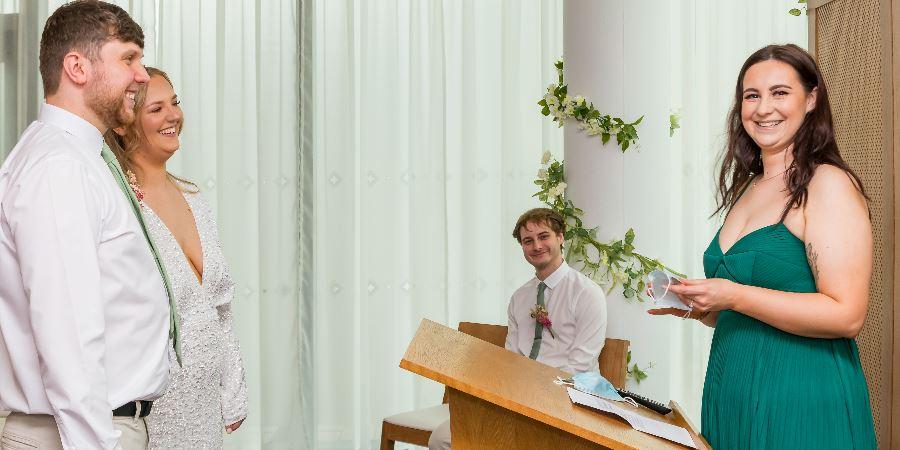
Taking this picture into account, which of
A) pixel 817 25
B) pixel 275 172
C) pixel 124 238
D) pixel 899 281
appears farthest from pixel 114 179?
pixel 275 172

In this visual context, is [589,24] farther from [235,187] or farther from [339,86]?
[235,187]

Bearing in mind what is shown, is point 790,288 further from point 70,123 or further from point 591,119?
point 591,119

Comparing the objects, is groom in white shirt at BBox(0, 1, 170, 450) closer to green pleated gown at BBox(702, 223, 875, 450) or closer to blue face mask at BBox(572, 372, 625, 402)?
blue face mask at BBox(572, 372, 625, 402)

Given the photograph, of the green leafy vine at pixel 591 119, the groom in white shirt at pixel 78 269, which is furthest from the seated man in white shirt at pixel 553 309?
the groom in white shirt at pixel 78 269

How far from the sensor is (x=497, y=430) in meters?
1.88

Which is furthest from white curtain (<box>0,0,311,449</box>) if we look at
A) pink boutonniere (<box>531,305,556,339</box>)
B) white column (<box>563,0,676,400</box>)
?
white column (<box>563,0,676,400</box>)

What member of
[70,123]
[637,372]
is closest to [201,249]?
[70,123]

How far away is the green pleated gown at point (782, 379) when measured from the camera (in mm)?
1875

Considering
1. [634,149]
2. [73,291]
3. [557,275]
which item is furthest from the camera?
[557,275]

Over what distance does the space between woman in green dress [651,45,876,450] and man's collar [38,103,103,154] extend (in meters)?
1.31

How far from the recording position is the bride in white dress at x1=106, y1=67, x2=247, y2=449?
2371 millimetres

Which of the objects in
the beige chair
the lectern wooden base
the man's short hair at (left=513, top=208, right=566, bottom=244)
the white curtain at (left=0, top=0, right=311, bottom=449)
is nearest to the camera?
the lectern wooden base

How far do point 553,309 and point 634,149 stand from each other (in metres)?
0.82

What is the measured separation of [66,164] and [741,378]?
4.89 ft
